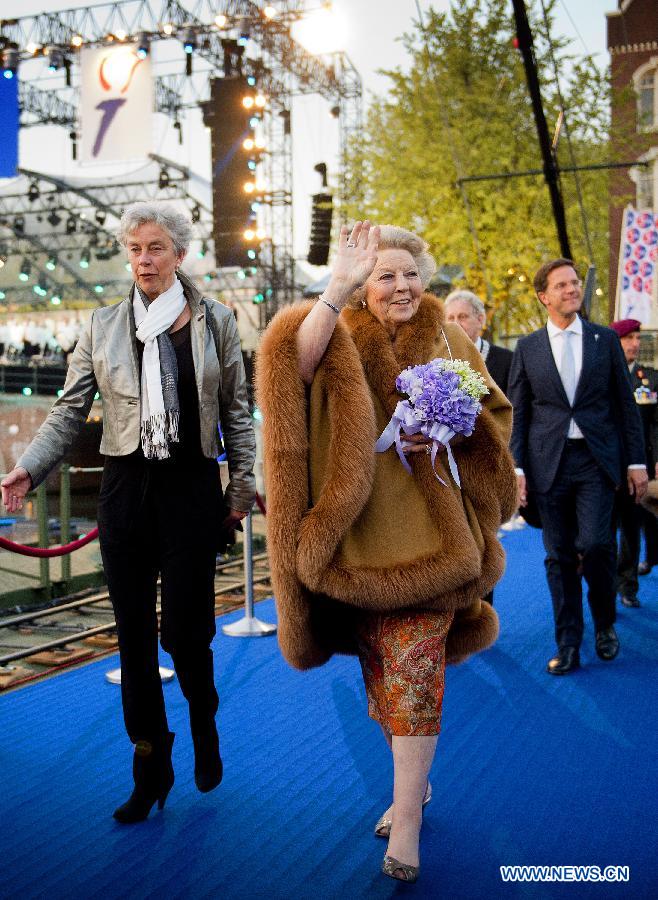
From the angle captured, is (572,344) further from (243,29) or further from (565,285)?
(243,29)

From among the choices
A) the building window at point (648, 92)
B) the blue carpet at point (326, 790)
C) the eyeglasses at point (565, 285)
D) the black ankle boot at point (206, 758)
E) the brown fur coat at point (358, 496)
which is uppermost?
the building window at point (648, 92)

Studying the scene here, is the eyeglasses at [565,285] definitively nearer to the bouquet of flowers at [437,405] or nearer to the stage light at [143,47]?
Answer: the bouquet of flowers at [437,405]

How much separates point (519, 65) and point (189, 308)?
18.8 metres

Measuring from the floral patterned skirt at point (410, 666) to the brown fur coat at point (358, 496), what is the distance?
0.06 m

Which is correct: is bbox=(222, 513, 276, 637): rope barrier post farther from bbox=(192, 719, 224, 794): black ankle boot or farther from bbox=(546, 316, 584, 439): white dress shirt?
bbox=(192, 719, 224, 794): black ankle boot

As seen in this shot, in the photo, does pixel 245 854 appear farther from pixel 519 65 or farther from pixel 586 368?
pixel 519 65

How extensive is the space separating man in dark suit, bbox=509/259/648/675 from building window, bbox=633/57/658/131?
32.1 meters

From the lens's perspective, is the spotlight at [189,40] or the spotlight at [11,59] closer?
the spotlight at [189,40]

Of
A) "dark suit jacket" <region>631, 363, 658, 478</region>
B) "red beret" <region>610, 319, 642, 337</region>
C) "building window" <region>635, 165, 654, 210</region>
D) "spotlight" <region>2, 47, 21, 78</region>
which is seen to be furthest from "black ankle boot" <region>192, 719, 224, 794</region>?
"building window" <region>635, 165, 654, 210</region>

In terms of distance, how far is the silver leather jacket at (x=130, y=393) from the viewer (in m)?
3.17

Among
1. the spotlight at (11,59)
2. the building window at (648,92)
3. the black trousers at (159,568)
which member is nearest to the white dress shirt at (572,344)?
the black trousers at (159,568)

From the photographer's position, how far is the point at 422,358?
306 cm

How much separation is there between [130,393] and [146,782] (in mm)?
1323

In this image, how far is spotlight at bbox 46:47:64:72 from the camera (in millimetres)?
21203
